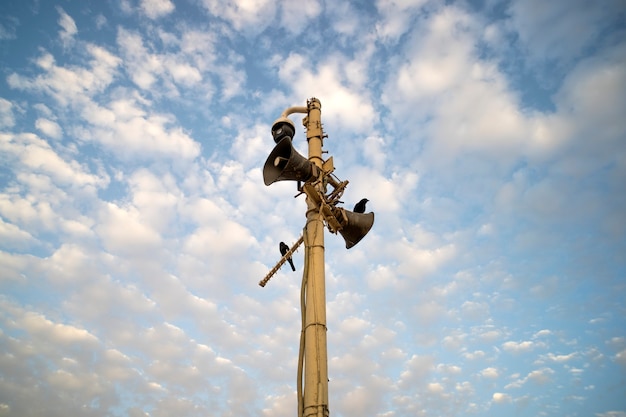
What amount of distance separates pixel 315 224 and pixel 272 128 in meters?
3.18

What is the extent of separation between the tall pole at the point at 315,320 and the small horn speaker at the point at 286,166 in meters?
0.48

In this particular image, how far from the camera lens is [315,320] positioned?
9.67 meters

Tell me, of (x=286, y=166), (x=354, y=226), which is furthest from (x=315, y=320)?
(x=286, y=166)

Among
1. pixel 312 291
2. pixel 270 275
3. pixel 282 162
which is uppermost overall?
pixel 282 162

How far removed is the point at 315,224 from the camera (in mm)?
11047

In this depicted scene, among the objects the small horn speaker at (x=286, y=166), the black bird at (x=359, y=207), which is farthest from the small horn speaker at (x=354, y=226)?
the small horn speaker at (x=286, y=166)

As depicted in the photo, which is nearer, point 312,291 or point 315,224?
point 312,291

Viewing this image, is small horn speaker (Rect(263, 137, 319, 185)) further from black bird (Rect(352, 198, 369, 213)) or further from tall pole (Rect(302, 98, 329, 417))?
black bird (Rect(352, 198, 369, 213))

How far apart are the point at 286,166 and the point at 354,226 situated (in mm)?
2416

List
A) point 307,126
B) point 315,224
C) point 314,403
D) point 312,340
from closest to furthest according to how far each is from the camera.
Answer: point 314,403 → point 312,340 → point 315,224 → point 307,126

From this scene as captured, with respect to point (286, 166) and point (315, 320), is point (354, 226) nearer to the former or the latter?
point (286, 166)

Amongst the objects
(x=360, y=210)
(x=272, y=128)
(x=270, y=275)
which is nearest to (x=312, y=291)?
(x=270, y=275)

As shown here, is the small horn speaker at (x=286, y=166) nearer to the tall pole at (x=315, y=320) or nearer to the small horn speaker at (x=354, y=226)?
the tall pole at (x=315, y=320)

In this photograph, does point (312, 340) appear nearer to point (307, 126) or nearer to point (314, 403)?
point (314, 403)
